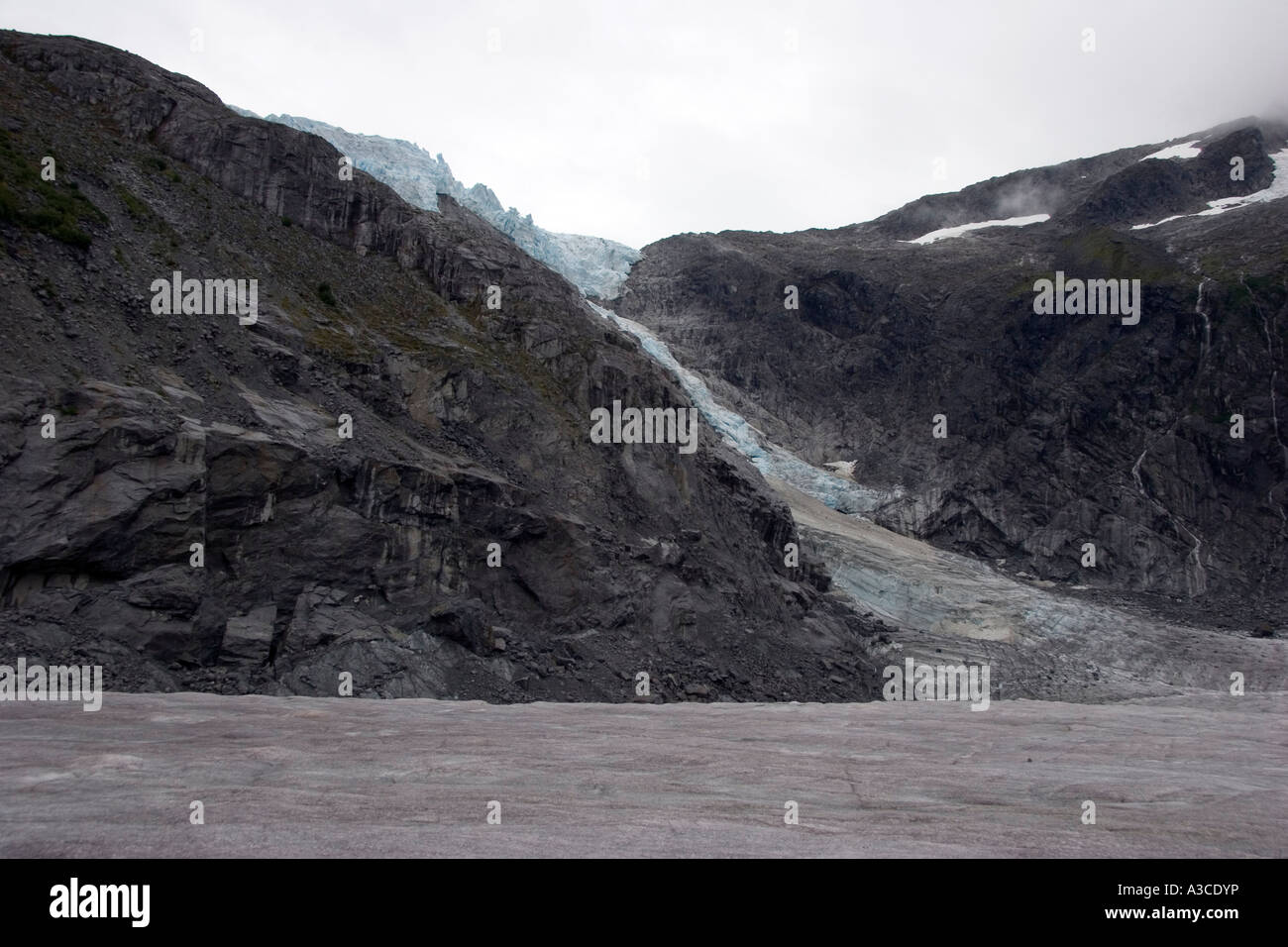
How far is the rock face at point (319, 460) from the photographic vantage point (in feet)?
76.3

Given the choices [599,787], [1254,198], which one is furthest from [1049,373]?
[599,787]

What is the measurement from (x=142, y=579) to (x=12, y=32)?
29257 mm

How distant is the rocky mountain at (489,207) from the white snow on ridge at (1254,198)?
183 feet

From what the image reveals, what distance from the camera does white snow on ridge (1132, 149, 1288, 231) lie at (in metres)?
94.2

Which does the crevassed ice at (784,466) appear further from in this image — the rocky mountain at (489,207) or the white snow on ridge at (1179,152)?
the white snow on ridge at (1179,152)

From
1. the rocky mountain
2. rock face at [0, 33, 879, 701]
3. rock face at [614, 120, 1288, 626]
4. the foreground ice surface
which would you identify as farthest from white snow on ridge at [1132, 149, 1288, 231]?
the foreground ice surface

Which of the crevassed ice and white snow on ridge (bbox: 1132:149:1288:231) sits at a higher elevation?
white snow on ridge (bbox: 1132:149:1288:231)

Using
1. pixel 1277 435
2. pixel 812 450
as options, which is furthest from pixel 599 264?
pixel 1277 435

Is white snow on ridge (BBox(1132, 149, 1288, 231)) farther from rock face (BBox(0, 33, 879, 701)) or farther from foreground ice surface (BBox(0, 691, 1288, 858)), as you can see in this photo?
foreground ice surface (BBox(0, 691, 1288, 858))

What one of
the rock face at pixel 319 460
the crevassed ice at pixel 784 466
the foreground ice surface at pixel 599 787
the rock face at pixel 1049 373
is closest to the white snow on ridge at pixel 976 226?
the rock face at pixel 1049 373

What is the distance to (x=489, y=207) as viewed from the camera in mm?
101188

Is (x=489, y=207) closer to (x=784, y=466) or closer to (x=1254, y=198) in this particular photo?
(x=784, y=466)

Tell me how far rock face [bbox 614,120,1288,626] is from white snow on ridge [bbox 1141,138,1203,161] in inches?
202

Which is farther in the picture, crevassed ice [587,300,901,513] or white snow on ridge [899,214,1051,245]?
white snow on ridge [899,214,1051,245]
